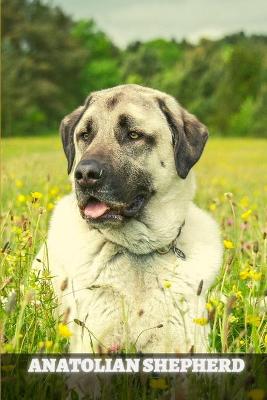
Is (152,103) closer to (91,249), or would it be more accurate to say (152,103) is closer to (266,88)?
(91,249)

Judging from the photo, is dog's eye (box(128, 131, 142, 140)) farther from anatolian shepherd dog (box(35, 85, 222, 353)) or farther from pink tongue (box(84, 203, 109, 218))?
pink tongue (box(84, 203, 109, 218))

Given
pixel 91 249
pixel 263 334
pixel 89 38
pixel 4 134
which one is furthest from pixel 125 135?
pixel 89 38

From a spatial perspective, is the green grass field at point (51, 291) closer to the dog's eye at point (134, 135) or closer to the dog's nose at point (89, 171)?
the dog's nose at point (89, 171)

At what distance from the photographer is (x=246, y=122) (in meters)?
33.5

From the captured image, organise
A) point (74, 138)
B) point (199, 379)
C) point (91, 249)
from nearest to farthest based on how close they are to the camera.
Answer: point (199, 379), point (91, 249), point (74, 138)

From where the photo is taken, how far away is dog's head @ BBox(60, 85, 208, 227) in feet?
12.4

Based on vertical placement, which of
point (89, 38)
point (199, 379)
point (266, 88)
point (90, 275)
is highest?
point (89, 38)

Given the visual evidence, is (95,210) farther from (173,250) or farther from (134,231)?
(173,250)

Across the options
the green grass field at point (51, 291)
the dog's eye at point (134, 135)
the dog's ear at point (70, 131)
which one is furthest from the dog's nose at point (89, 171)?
the dog's ear at point (70, 131)

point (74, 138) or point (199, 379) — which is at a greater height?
point (74, 138)

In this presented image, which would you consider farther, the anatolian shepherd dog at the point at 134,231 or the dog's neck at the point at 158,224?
the dog's neck at the point at 158,224

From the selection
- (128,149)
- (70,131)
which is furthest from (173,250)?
(70,131)

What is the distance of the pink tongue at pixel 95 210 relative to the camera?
386 cm

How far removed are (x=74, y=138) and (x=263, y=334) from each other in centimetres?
182
